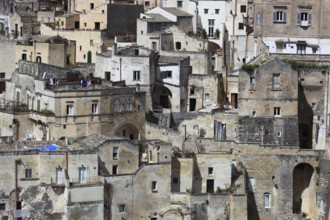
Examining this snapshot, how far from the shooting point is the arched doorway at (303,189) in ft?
268

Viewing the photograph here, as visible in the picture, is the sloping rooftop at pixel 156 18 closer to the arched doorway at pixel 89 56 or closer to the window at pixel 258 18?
the arched doorway at pixel 89 56

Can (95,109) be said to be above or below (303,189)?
above

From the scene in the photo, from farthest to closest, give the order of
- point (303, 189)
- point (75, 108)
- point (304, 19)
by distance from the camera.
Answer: point (304, 19) < point (303, 189) < point (75, 108)

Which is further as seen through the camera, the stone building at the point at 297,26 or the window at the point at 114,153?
the stone building at the point at 297,26

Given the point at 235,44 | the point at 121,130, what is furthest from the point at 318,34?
the point at 121,130

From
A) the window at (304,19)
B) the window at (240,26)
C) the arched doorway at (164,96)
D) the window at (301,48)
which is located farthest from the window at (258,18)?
the window at (240,26)

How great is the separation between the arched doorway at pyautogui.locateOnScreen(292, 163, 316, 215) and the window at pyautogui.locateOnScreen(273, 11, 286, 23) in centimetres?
1140

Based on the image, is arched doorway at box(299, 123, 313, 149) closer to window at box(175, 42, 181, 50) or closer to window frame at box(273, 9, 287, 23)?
window frame at box(273, 9, 287, 23)

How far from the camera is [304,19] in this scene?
87.4 meters

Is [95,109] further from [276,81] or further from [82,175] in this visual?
[276,81]

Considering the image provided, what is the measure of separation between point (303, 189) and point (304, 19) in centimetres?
1217

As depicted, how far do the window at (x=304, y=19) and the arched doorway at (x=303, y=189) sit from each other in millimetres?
11019

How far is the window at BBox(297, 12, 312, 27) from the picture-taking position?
87250 mm

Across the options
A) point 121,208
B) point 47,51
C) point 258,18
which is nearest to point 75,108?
point 121,208
